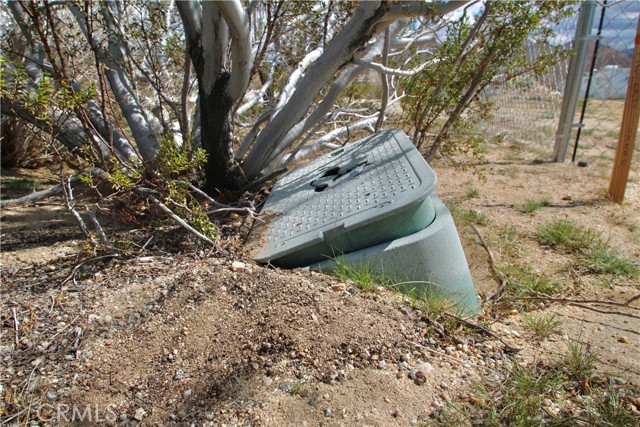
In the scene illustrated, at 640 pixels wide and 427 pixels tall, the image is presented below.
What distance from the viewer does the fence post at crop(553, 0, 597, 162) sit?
5.06 meters

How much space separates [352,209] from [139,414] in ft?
4.30

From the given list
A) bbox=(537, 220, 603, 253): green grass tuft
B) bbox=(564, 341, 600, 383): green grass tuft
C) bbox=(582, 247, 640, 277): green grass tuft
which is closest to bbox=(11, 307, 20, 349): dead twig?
bbox=(564, 341, 600, 383): green grass tuft

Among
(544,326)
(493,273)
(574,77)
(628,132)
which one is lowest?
(493,273)

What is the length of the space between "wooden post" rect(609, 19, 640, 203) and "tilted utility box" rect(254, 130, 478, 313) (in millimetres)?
2320

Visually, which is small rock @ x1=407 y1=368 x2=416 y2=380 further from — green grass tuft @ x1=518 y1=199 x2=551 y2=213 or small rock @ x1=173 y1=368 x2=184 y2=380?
green grass tuft @ x1=518 y1=199 x2=551 y2=213

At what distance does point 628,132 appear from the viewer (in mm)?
3975

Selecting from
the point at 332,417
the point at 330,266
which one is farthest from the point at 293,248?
the point at 332,417

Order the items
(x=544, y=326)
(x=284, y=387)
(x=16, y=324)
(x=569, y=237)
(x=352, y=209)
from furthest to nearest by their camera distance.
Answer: (x=569, y=237) < (x=352, y=209) < (x=544, y=326) < (x=16, y=324) < (x=284, y=387)

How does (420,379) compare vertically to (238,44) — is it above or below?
below

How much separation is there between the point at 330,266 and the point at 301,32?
3.16 m

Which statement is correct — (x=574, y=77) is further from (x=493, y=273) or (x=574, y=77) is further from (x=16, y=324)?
(x=16, y=324)

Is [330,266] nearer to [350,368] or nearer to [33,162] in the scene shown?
[350,368]

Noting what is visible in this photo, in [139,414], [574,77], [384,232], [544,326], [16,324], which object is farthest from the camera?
[574,77]

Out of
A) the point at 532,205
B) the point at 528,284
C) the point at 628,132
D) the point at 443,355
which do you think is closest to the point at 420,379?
the point at 443,355
